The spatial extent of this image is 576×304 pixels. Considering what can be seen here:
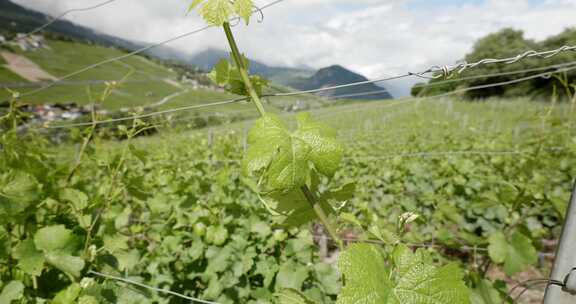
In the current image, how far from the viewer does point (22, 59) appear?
50344 mm

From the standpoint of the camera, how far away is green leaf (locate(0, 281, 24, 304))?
0.99 metres

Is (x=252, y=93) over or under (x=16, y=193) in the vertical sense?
over

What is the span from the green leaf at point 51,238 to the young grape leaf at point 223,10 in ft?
2.89

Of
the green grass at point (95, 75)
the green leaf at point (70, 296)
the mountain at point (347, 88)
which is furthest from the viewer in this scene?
the green grass at point (95, 75)

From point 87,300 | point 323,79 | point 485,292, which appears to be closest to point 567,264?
point 485,292

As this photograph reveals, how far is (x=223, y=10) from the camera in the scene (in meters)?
0.66

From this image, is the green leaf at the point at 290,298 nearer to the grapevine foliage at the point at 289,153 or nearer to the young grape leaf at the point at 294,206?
the young grape leaf at the point at 294,206

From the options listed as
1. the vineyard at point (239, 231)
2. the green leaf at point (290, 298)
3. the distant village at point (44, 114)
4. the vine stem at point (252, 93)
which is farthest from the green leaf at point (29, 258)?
the vine stem at point (252, 93)

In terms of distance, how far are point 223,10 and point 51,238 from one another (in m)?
0.94

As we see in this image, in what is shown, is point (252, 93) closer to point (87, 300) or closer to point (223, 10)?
point (223, 10)

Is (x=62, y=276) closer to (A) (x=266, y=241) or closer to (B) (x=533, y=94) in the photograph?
(A) (x=266, y=241)

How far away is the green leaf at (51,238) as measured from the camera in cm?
105

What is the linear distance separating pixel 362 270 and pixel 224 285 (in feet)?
3.07

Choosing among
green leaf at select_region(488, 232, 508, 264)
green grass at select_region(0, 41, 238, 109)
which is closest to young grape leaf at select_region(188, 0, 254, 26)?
green leaf at select_region(488, 232, 508, 264)
